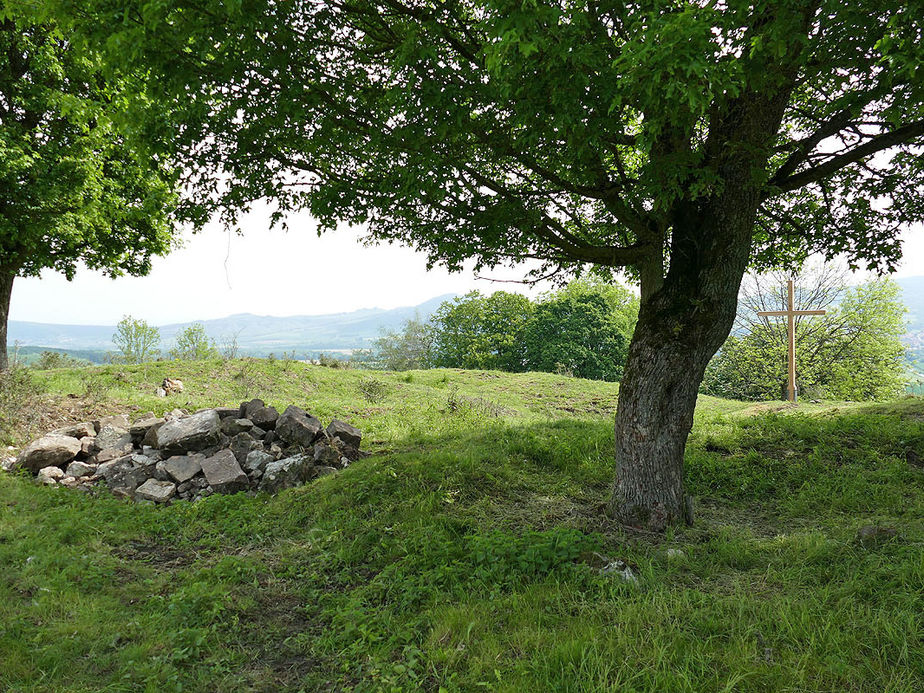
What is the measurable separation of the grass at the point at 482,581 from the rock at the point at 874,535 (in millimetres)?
109

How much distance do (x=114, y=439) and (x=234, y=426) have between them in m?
2.03

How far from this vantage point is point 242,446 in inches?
304

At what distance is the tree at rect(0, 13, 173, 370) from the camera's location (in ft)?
31.5

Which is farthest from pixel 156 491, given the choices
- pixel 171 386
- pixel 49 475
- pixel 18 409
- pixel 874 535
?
pixel 874 535

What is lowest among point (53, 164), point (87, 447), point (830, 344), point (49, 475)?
point (49, 475)

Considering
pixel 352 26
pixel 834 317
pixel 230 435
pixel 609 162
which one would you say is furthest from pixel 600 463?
pixel 834 317

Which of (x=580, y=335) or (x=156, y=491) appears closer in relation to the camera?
(x=156, y=491)

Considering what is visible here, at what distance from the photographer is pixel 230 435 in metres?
7.99

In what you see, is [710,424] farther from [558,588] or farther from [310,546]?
[310,546]

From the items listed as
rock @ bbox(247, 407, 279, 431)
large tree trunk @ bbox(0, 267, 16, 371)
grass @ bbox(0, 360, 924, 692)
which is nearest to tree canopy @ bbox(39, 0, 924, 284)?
grass @ bbox(0, 360, 924, 692)

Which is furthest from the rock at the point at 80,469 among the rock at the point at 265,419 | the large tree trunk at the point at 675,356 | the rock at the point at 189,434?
the large tree trunk at the point at 675,356

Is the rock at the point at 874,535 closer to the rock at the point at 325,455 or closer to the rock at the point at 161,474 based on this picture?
the rock at the point at 325,455

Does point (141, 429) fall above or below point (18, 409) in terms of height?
below

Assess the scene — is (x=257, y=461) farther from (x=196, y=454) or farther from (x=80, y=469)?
(x=80, y=469)
